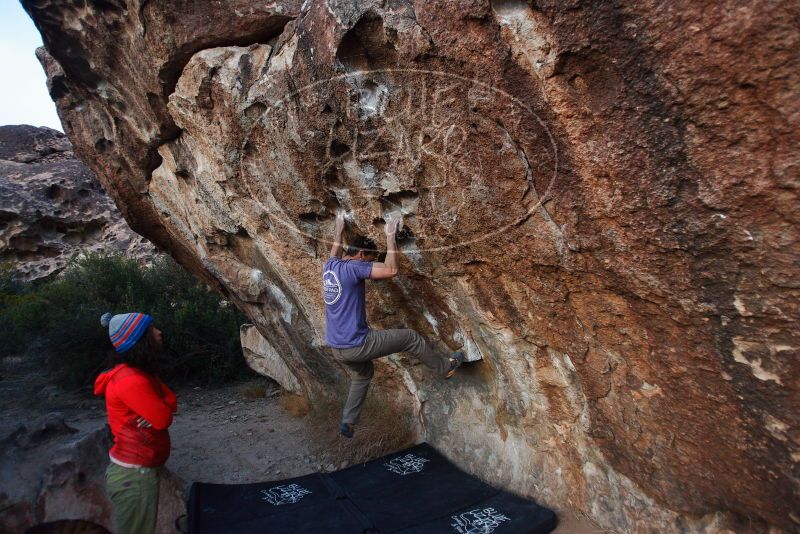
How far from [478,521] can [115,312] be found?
6277mm

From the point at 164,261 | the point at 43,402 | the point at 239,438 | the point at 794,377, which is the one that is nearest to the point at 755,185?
the point at 794,377

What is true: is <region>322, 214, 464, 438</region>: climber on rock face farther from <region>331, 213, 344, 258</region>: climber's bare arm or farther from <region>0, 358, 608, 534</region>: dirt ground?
<region>0, 358, 608, 534</region>: dirt ground

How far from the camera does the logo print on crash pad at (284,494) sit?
142 inches

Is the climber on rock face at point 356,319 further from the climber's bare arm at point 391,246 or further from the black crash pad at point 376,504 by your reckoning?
the black crash pad at point 376,504

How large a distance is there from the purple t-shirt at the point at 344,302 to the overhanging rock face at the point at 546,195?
11.8 inches

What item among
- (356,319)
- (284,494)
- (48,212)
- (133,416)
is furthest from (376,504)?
(48,212)

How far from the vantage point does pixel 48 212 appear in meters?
9.98

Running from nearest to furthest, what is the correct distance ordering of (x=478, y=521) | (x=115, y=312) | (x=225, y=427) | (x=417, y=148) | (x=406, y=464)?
1. (x=417, y=148)
2. (x=478, y=521)
3. (x=406, y=464)
4. (x=225, y=427)
5. (x=115, y=312)

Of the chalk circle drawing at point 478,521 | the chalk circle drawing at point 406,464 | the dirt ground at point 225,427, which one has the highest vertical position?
the chalk circle drawing at point 478,521

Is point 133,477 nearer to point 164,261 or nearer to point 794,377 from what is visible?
point 794,377

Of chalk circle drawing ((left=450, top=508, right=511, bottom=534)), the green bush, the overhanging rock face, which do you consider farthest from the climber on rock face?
the green bush

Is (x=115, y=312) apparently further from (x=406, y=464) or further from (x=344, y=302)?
(x=344, y=302)

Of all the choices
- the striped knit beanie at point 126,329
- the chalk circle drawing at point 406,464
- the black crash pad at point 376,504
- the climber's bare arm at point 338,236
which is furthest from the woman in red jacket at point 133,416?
the chalk circle drawing at point 406,464

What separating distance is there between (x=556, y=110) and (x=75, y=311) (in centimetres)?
725
